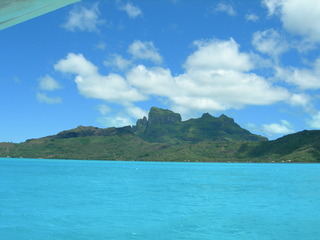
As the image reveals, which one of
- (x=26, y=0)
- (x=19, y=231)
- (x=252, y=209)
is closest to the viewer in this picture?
(x=26, y=0)

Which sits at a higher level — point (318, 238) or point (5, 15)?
point (5, 15)

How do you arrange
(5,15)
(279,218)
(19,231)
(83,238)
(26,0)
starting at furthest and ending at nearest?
(279,218), (19,231), (83,238), (5,15), (26,0)

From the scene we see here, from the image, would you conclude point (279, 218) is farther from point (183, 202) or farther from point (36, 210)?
point (36, 210)

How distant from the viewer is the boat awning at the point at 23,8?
17.4 feet

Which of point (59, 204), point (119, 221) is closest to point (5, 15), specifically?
point (119, 221)

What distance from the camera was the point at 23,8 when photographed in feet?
17.9

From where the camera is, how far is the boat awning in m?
5.29

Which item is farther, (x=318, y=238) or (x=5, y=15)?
(x=318, y=238)

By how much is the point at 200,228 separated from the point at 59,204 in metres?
22.9

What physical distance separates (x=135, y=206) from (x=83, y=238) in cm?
1909

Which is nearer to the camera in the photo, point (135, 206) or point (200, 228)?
point (200, 228)

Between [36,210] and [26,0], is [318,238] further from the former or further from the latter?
[36,210]

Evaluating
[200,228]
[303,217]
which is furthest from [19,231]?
[303,217]

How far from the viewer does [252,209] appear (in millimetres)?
42156
